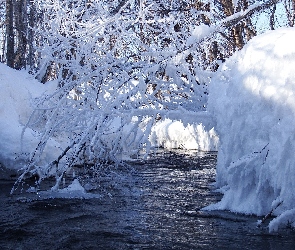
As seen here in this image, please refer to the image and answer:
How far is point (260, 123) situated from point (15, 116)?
230 inches

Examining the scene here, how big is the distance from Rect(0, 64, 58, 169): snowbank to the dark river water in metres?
1.14

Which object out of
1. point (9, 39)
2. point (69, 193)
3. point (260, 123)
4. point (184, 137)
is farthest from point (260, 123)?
point (184, 137)

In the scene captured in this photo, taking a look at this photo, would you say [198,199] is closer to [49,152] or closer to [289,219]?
[289,219]

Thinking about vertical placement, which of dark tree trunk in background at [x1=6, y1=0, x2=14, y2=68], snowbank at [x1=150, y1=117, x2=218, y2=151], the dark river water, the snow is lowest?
the dark river water

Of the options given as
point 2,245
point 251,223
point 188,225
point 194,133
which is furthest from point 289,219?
point 194,133

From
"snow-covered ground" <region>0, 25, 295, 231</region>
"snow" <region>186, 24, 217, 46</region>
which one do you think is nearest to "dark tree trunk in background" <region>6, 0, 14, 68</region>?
"snow" <region>186, 24, 217, 46</region>

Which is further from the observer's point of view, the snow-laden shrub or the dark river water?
the snow-laden shrub

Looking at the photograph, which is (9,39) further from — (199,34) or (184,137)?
(184,137)

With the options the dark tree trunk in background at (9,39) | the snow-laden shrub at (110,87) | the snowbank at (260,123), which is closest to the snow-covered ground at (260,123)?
the snowbank at (260,123)

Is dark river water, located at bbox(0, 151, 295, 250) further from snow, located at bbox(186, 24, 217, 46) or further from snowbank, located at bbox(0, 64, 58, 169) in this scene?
snow, located at bbox(186, 24, 217, 46)

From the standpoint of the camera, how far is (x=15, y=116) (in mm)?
8469

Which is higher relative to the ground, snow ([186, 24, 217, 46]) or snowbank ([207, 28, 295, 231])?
snow ([186, 24, 217, 46])

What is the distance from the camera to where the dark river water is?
349cm

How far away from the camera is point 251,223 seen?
4.06m
